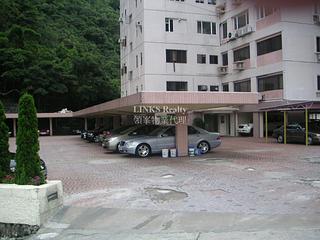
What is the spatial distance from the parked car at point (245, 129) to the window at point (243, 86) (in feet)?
9.65

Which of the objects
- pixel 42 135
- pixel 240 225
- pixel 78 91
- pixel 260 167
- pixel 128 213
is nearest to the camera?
pixel 240 225

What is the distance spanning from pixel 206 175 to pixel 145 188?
9.21 ft

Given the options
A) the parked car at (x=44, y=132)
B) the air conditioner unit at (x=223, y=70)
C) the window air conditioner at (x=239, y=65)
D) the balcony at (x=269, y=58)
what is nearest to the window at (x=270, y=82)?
the balcony at (x=269, y=58)

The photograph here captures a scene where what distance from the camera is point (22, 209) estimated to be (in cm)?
767

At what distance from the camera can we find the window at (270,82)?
102 ft

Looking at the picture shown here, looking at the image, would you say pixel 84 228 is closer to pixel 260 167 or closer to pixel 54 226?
pixel 54 226

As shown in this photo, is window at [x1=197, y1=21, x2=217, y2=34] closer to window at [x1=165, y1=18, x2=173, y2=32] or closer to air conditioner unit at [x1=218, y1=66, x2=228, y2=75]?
window at [x1=165, y1=18, x2=173, y2=32]

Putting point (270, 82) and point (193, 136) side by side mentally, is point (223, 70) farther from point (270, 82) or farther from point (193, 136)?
point (193, 136)

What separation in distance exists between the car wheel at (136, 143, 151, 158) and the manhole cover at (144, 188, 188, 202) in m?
8.74

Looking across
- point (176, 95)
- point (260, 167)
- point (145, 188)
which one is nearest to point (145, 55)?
point (176, 95)

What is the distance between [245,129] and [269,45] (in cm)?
734

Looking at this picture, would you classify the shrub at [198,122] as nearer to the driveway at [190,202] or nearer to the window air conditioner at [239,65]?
the window air conditioner at [239,65]

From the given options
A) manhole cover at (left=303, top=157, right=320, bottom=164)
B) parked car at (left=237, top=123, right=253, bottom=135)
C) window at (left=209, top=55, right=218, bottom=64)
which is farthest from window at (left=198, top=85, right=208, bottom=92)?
manhole cover at (left=303, top=157, right=320, bottom=164)

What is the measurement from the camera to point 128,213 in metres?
8.26
